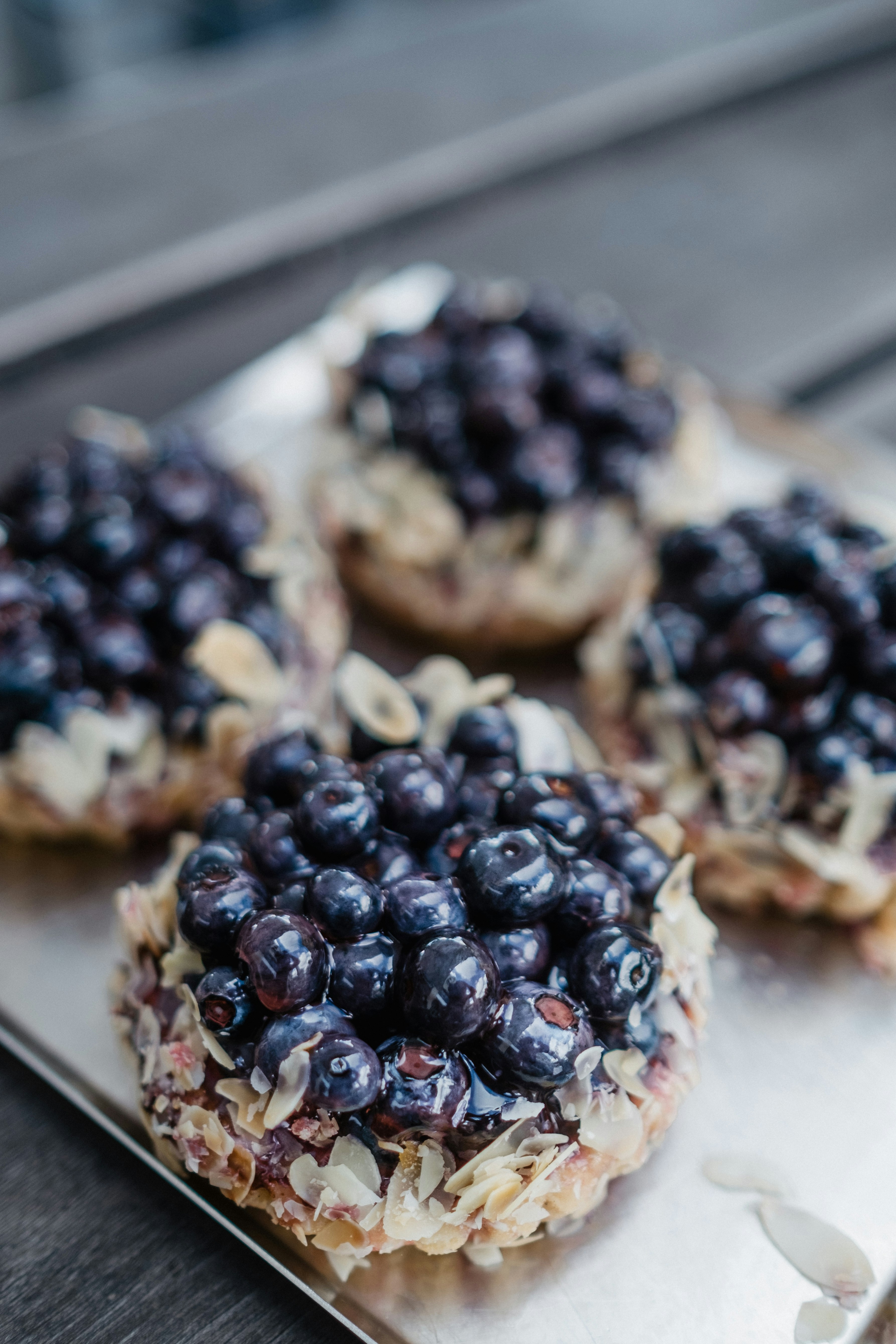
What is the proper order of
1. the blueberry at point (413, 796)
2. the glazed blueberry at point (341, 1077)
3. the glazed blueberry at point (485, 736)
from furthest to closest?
the glazed blueberry at point (485, 736) → the blueberry at point (413, 796) → the glazed blueberry at point (341, 1077)

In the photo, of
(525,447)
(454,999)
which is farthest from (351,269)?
(454,999)

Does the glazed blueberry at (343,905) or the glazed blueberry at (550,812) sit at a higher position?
the glazed blueberry at (343,905)

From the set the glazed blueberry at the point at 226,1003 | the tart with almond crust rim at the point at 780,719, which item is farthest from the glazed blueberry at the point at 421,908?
the tart with almond crust rim at the point at 780,719

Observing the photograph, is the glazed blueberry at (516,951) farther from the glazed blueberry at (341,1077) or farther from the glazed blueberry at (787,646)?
the glazed blueberry at (787,646)

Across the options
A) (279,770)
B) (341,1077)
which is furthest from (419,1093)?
(279,770)

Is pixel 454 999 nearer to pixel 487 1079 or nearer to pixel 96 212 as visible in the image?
pixel 487 1079

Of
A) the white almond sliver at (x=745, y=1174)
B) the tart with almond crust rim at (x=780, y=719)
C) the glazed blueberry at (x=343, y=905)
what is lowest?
the white almond sliver at (x=745, y=1174)
